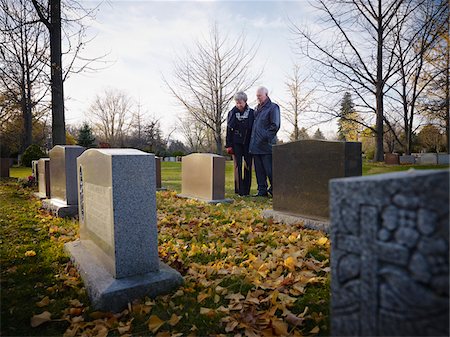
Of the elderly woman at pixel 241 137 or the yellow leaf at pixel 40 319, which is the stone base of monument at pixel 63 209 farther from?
the elderly woman at pixel 241 137

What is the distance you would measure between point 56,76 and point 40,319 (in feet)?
32.1

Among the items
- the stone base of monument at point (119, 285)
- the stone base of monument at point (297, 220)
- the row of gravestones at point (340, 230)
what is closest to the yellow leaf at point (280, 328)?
the row of gravestones at point (340, 230)

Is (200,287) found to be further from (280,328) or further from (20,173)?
(20,173)

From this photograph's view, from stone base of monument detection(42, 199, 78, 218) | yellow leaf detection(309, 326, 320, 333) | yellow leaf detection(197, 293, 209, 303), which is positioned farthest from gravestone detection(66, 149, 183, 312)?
stone base of monument detection(42, 199, 78, 218)

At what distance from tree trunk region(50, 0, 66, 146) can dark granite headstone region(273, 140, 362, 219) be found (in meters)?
8.02

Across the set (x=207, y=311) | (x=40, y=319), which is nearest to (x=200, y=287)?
(x=207, y=311)

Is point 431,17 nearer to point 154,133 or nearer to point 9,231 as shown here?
point 9,231

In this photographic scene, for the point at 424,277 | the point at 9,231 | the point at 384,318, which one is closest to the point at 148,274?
the point at 384,318

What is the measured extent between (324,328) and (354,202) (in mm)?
1311

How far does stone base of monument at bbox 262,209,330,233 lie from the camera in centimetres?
466

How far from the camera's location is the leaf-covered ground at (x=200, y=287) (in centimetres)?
245

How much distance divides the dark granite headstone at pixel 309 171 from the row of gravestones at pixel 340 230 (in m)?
0.02

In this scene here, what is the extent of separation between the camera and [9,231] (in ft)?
17.1

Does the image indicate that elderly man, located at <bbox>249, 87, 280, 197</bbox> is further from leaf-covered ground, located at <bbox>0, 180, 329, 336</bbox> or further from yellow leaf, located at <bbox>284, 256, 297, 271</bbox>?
yellow leaf, located at <bbox>284, 256, 297, 271</bbox>
